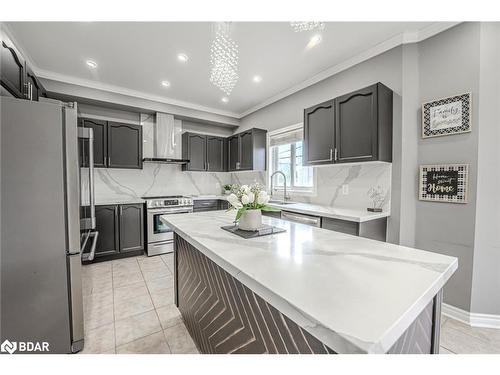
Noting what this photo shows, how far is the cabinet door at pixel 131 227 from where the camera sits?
11.0 feet

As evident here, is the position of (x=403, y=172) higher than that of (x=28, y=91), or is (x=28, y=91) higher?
(x=28, y=91)

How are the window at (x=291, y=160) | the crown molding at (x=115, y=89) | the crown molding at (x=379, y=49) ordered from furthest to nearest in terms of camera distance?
the window at (x=291, y=160) < the crown molding at (x=115, y=89) < the crown molding at (x=379, y=49)

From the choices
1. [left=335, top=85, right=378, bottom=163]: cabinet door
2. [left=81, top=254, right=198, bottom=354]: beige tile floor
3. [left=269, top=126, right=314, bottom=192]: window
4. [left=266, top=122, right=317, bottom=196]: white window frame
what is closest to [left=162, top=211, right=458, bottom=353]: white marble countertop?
[left=81, top=254, right=198, bottom=354]: beige tile floor

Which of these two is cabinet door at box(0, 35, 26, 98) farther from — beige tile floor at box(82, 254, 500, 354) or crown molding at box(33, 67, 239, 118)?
beige tile floor at box(82, 254, 500, 354)

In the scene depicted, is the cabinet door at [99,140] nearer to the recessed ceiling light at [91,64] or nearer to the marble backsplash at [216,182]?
the marble backsplash at [216,182]

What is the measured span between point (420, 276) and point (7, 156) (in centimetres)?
221

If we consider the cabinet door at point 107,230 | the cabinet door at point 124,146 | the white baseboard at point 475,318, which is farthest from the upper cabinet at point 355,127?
the cabinet door at point 107,230

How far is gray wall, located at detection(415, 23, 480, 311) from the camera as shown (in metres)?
1.82

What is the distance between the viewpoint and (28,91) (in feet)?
7.62

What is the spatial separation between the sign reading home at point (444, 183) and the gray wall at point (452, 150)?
0.16 ft

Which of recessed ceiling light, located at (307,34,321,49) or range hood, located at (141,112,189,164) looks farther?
range hood, located at (141,112,189,164)

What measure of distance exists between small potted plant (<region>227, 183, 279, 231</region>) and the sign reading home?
172 cm
